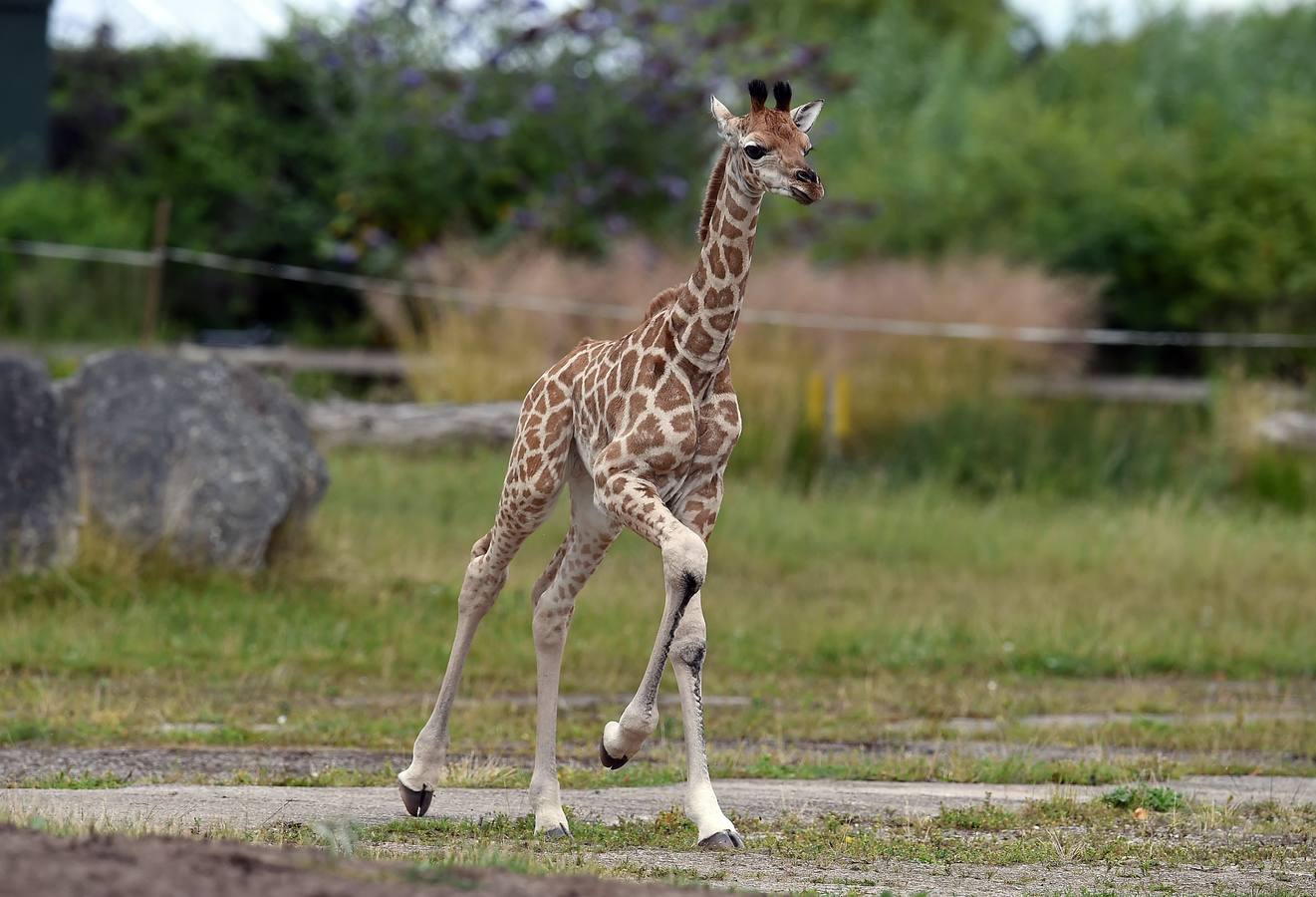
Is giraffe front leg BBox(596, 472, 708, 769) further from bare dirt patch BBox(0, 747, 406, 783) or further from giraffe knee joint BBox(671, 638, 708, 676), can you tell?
bare dirt patch BBox(0, 747, 406, 783)

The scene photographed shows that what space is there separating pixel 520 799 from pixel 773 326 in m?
10.6

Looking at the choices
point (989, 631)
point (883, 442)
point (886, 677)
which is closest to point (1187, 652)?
point (989, 631)

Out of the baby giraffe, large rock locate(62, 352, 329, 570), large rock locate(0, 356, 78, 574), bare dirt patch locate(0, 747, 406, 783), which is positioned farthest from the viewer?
large rock locate(62, 352, 329, 570)

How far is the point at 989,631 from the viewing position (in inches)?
458

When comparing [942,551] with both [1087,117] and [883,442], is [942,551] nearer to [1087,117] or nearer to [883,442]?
[883,442]

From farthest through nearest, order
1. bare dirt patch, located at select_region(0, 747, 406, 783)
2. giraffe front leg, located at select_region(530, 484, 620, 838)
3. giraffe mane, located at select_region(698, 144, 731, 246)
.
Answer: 1. bare dirt patch, located at select_region(0, 747, 406, 783)
2. giraffe mane, located at select_region(698, 144, 731, 246)
3. giraffe front leg, located at select_region(530, 484, 620, 838)

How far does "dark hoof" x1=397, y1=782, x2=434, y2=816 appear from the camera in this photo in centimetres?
672

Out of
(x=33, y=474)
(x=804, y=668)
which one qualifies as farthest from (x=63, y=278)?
(x=804, y=668)

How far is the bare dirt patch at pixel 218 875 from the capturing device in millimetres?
4270

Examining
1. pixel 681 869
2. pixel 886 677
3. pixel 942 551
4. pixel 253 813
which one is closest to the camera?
pixel 681 869

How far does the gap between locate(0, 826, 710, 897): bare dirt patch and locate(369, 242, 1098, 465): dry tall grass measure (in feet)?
39.3

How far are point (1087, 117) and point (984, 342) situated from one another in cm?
1390

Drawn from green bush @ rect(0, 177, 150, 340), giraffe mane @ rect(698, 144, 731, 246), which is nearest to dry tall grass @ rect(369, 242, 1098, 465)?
green bush @ rect(0, 177, 150, 340)

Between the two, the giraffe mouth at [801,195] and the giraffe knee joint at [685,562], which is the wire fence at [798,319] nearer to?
the giraffe mouth at [801,195]
